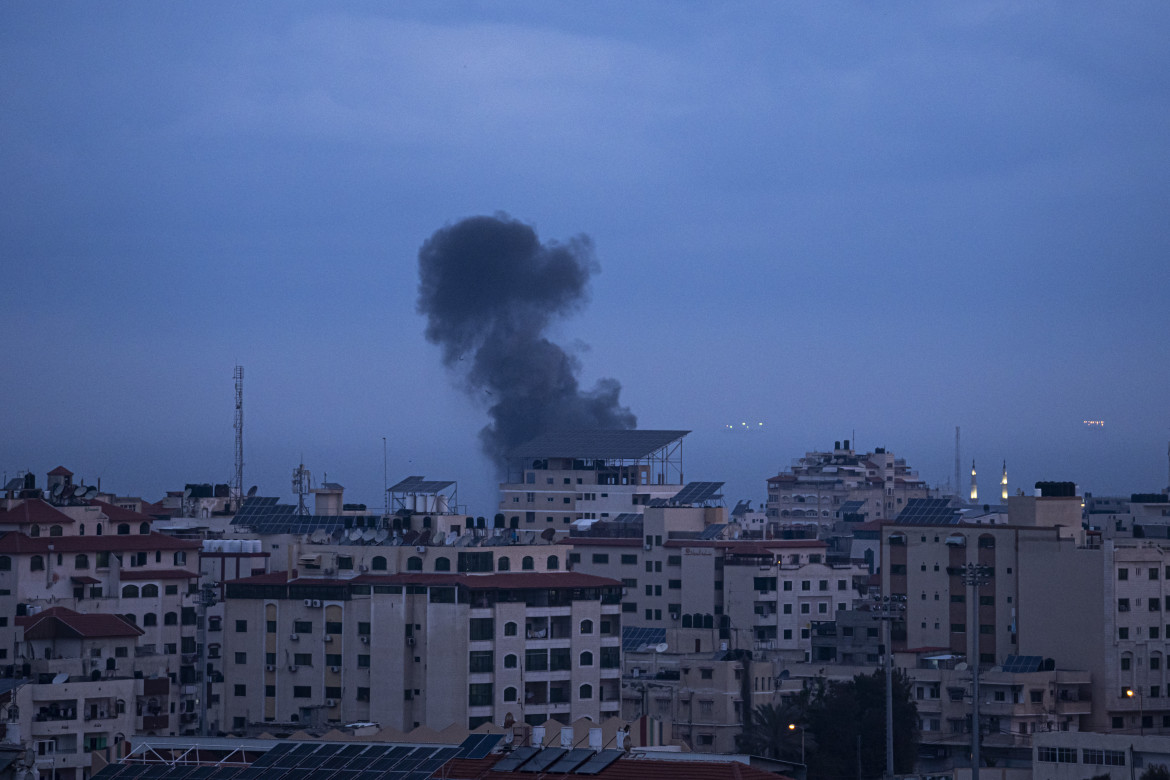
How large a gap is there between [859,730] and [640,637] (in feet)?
86.2

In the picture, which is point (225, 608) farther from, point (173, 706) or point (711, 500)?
point (711, 500)

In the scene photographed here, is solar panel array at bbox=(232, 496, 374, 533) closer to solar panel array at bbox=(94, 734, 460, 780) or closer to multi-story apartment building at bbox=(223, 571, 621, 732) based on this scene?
multi-story apartment building at bbox=(223, 571, 621, 732)

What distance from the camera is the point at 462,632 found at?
90188 millimetres

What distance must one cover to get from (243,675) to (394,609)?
8.64 m

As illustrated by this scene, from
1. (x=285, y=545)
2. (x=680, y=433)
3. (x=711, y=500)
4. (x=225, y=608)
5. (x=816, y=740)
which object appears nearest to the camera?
(x=816, y=740)

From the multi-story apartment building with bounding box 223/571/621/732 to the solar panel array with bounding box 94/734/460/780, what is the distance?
29.3 metres

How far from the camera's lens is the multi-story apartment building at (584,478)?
165m

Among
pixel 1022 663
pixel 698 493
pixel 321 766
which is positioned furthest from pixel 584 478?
pixel 321 766

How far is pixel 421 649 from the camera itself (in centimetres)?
9100

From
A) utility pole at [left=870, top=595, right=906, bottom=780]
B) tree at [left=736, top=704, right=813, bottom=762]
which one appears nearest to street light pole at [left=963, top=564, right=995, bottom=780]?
utility pole at [left=870, top=595, right=906, bottom=780]

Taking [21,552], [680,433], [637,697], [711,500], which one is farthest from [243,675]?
[680,433]

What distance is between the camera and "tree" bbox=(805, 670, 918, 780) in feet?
287

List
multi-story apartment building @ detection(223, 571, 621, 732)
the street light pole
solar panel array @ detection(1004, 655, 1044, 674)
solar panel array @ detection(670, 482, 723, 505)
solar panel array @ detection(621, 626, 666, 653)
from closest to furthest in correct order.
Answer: the street light pole < multi-story apartment building @ detection(223, 571, 621, 732) < solar panel array @ detection(1004, 655, 1044, 674) < solar panel array @ detection(621, 626, 666, 653) < solar panel array @ detection(670, 482, 723, 505)

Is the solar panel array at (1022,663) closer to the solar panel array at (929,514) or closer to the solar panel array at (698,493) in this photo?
the solar panel array at (929,514)
